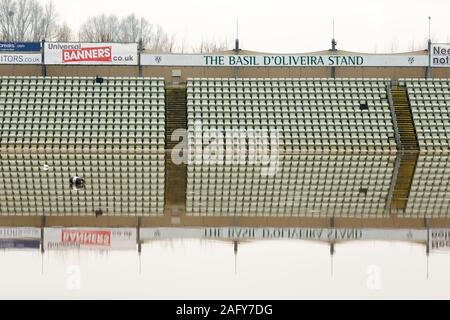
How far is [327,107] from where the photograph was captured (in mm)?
45625

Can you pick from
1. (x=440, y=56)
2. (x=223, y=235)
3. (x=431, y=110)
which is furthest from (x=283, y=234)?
(x=440, y=56)

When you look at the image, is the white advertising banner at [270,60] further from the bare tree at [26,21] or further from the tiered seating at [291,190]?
the bare tree at [26,21]

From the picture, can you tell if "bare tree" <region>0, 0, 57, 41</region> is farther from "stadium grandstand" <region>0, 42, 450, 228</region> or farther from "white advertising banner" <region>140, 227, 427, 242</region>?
"white advertising banner" <region>140, 227, 427, 242</region>

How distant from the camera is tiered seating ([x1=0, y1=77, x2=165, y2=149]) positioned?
139 ft

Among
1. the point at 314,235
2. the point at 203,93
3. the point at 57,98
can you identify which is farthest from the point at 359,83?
the point at 314,235

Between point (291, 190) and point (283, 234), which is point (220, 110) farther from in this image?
point (283, 234)

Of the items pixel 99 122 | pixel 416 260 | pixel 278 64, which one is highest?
pixel 278 64

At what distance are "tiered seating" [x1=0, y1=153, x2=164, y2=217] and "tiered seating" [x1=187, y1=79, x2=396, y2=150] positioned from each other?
1046cm

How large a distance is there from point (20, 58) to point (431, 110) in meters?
20.8

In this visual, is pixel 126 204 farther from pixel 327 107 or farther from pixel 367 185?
pixel 327 107

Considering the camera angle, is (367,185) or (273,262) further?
(367,185)

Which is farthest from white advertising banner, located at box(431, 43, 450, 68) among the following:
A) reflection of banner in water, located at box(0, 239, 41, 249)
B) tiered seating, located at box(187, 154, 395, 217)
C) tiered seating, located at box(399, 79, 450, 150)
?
reflection of banner in water, located at box(0, 239, 41, 249)

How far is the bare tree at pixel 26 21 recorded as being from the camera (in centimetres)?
9669

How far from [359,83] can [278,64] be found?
4.27 metres
